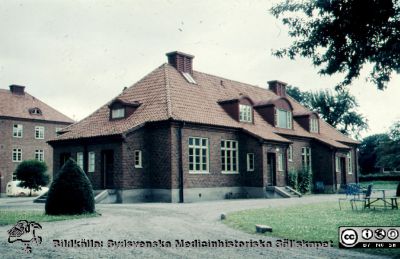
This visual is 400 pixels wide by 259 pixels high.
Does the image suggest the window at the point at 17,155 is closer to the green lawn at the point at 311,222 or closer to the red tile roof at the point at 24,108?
the red tile roof at the point at 24,108

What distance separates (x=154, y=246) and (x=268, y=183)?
72.3 feet

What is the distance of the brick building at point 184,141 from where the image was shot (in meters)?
26.1

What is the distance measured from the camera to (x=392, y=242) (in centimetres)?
910

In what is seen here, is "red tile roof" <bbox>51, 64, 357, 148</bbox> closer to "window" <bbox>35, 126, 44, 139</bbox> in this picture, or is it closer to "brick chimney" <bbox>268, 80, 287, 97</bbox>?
"brick chimney" <bbox>268, 80, 287, 97</bbox>

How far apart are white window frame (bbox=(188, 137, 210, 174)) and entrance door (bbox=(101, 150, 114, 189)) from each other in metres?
4.67

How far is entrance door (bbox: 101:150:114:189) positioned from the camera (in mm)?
26609

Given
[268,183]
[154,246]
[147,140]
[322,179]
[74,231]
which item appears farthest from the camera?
[322,179]

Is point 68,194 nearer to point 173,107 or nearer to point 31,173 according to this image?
point 173,107

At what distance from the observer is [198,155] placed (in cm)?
2797

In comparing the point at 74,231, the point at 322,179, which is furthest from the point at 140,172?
the point at 322,179

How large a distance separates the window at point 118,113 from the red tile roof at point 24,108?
2631cm

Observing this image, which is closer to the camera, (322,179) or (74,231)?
(74,231)

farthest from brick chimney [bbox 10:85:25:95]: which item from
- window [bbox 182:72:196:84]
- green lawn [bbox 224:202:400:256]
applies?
green lawn [bbox 224:202:400:256]

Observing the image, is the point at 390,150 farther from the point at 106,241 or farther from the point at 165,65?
the point at 106,241
